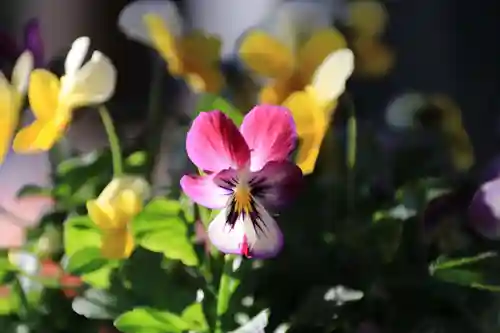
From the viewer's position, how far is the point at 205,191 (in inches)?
16.1

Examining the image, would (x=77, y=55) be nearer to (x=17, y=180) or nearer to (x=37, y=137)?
(x=37, y=137)

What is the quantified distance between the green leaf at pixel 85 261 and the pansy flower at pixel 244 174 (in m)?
0.09

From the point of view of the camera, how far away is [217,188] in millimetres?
409

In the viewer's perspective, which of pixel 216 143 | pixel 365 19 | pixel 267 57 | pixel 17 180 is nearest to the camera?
pixel 216 143

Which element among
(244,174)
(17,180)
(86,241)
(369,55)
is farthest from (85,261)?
(17,180)

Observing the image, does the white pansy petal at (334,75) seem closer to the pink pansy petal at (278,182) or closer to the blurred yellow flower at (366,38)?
the pink pansy petal at (278,182)

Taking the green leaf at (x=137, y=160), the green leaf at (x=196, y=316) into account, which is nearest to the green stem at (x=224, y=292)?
the green leaf at (x=196, y=316)

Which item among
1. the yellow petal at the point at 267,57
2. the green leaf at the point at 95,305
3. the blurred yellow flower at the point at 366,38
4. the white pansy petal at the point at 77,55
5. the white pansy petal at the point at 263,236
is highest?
the white pansy petal at the point at 77,55

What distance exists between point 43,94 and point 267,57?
0.45ft

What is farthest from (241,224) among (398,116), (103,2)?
(103,2)

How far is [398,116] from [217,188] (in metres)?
0.33

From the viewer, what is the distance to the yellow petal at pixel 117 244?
47cm

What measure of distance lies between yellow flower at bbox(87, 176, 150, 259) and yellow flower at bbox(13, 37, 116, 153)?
42mm

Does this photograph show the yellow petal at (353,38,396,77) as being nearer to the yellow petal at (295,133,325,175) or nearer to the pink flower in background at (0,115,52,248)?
the yellow petal at (295,133,325,175)
